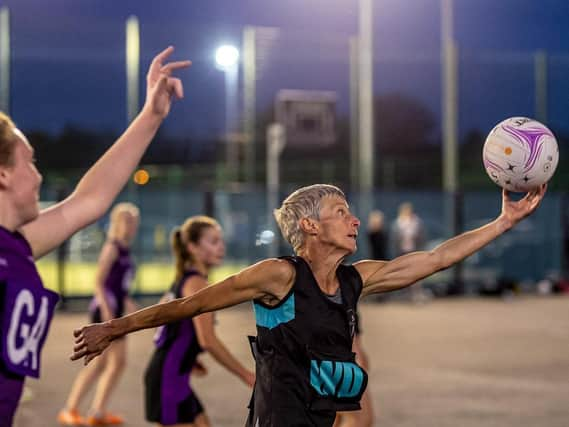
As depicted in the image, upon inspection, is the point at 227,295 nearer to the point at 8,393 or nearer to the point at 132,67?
the point at 8,393

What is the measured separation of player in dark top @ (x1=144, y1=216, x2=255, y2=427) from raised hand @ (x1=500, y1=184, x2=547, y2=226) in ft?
7.05

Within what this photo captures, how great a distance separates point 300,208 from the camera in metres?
4.16

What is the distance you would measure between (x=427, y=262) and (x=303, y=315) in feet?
2.20

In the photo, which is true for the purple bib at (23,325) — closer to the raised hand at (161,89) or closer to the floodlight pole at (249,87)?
the raised hand at (161,89)

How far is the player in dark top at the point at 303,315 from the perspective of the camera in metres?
3.90

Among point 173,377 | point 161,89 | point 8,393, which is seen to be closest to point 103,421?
point 173,377

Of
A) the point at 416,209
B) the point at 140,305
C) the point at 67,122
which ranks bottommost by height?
the point at 140,305

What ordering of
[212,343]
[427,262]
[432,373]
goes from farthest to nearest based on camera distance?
[432,373] < [212,343] < [427,262]

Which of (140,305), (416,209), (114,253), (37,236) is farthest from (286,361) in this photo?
(416,209)

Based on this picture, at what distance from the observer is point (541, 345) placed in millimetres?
13797

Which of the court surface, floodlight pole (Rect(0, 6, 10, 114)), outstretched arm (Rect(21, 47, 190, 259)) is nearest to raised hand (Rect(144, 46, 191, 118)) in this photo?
outstretched arm (Rect(21, 47, 190, 259))

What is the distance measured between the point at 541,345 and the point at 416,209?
35.2 feet

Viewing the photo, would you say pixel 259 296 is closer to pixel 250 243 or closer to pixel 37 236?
pixel 37 236

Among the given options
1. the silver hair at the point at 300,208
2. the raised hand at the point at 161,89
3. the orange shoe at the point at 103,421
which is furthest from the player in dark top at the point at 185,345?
the raised hand at the point at 161,89
